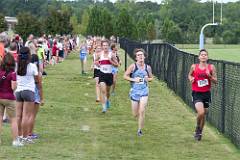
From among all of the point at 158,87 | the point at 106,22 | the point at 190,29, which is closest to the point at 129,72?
the point at 158,87

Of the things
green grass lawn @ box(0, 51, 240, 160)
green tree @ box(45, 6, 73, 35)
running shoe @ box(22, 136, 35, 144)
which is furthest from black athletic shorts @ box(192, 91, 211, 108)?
green tree @ box(45, 6, 73, 35)

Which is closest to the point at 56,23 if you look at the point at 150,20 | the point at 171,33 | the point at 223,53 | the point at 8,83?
the point at 223,53

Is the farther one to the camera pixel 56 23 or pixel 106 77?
pixel 56 23

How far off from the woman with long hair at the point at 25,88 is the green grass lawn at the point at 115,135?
444 mm

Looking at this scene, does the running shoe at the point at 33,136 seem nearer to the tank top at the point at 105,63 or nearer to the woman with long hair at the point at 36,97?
the woman with long hair at the point at 36,97

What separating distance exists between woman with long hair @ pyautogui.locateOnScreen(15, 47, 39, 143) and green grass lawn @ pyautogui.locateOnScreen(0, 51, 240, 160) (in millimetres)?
444

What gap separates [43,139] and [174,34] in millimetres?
98225

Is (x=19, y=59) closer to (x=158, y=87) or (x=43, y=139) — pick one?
(x=43, y=139)

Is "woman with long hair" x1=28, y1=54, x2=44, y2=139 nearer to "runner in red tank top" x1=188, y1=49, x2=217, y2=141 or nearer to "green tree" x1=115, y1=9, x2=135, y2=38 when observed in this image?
"runner in red tank top" x1=188, y1=49, x2=217, y2=141

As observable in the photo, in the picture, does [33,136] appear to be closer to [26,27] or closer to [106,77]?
[106,77]

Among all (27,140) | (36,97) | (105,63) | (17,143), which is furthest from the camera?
(105,63)

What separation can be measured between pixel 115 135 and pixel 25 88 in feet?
7.84

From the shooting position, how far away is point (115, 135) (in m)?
13.1

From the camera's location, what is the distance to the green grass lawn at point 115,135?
10.9 metres
